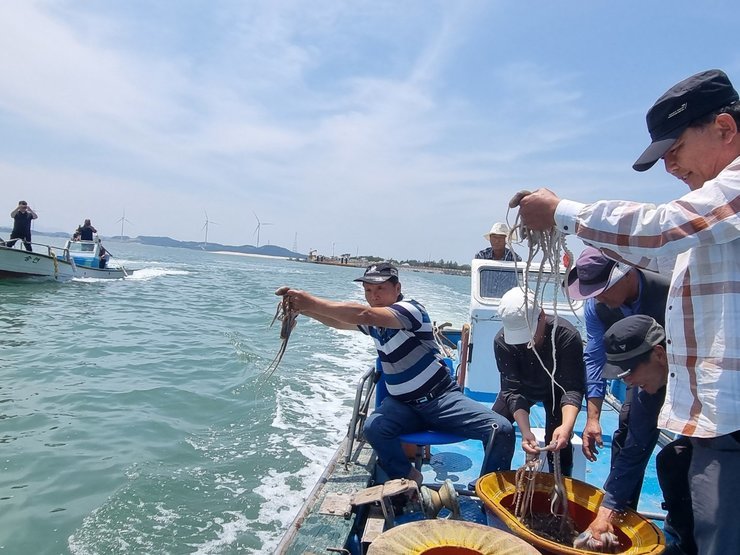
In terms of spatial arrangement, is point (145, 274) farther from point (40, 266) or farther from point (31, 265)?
point (31, 265)

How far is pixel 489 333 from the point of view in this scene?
6137 mm

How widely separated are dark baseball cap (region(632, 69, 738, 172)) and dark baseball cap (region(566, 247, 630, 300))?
1.14 m

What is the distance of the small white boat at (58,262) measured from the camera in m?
17.7

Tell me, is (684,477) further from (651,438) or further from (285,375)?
(285,375)

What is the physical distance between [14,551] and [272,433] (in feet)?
9.84

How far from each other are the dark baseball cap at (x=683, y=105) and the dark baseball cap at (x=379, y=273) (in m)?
1.99

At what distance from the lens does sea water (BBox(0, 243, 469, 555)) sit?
4160 mm

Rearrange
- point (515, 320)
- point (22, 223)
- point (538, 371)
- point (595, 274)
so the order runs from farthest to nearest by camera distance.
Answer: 1. point (22, 223)
2. point (538, 371)
3. point (515, 320)
4. point (595, 274)

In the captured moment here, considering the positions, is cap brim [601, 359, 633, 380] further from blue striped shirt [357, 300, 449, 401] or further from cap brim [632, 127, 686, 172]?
blue striped shirt [357, 300, 449, 401]

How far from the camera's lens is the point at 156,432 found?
241 inches

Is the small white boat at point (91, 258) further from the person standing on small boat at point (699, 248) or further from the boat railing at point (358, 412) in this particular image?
the person standing on small boat at point (699, 248)

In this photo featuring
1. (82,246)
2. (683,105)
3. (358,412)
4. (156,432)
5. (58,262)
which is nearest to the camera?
(683,105)

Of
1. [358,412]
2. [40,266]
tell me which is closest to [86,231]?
[40,266]

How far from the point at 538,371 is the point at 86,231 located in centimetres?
2375
